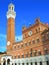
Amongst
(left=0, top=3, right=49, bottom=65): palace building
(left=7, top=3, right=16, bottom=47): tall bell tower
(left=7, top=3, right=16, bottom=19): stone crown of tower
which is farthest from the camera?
(left=7, top=3, right=16, bottom=19): stone crown of tower

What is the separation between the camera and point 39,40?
122ft

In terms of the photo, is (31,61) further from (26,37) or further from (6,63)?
(6,63)

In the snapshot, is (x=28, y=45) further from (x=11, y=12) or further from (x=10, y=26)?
(x=11, y=12)

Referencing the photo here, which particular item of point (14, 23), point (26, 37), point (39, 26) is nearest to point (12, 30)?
point (14, 23)

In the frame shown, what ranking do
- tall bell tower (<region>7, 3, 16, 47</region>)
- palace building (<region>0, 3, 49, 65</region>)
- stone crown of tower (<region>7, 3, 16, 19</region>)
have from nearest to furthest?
palace building (<region>0, 3, 49, 65</region>) < tall bell tower (<region>7, 3, 16, 47</region>) < stone crown of tower (<region>7, 3, 16, 19</region>)

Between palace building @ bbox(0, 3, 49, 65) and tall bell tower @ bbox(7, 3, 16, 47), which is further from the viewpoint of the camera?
tall bell tower @ bbox(7, 3, 16, 47)

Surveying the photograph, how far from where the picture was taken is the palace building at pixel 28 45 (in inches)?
1399

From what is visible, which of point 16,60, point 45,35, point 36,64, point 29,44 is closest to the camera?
point 45,35

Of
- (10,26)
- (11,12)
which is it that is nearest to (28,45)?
(10,26)

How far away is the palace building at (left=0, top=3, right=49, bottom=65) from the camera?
117ft

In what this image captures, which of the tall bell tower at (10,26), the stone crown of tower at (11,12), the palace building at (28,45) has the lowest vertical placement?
the palace building at (28,45)

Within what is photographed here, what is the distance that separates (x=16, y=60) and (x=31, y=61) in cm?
828

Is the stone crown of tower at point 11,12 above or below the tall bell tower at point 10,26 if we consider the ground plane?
above

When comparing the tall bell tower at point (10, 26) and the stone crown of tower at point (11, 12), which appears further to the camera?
the stone crown of tower at point (11, 12)
